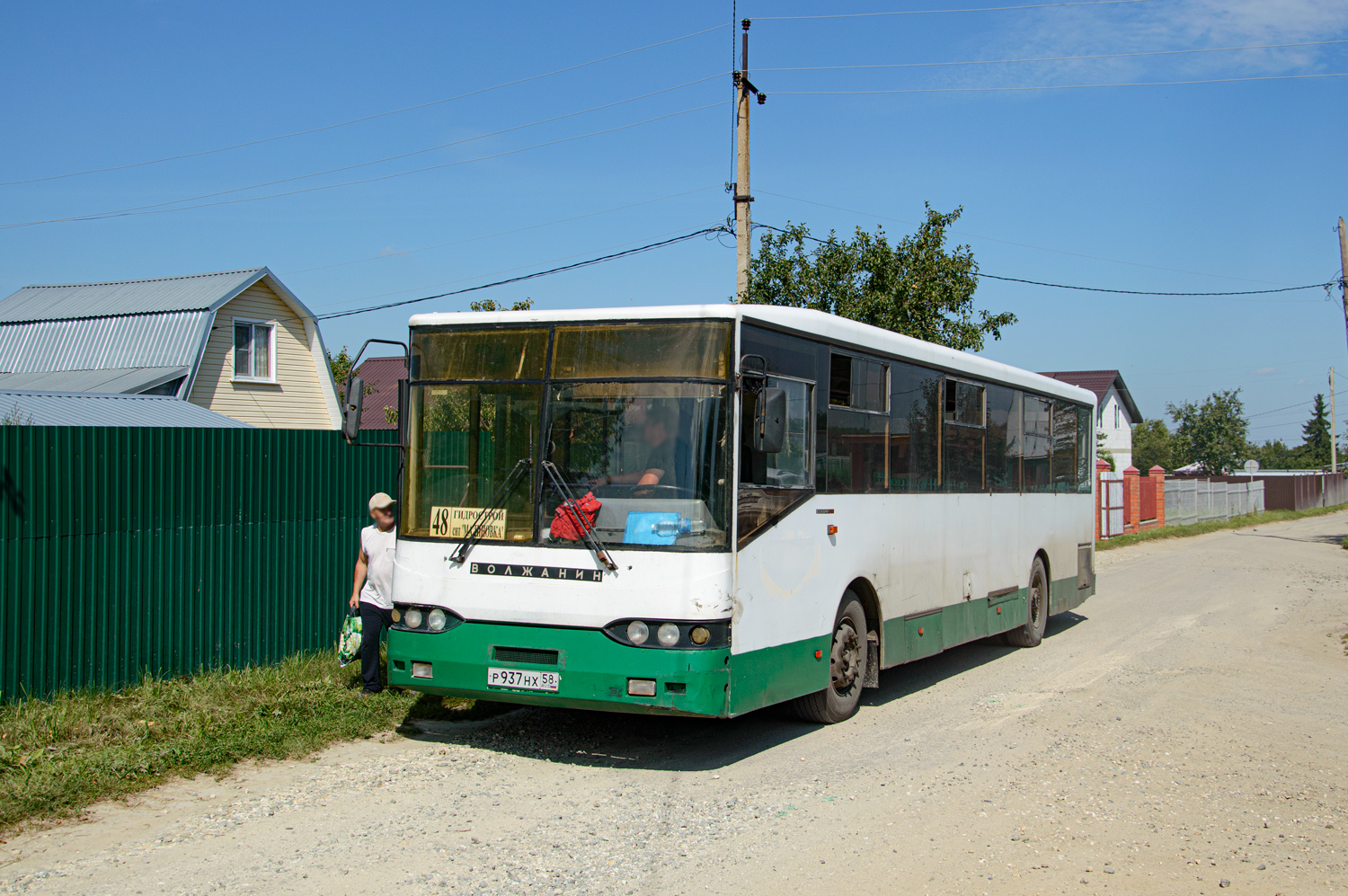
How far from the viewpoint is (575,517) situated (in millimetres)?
7145

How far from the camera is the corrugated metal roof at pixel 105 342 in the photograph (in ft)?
86.4

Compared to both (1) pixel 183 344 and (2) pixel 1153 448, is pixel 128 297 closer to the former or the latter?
(1) pixel 183 344

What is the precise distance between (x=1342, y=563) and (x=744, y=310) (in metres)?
23.0

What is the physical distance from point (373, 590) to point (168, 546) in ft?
5.30

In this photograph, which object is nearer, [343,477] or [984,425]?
[343,477]

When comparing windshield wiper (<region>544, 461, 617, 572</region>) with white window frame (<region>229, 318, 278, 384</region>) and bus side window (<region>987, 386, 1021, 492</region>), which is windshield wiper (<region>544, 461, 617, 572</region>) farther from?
white window frame (<region>229, 318, 278, 384</region>)

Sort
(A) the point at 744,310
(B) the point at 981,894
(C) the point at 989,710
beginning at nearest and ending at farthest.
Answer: (B) the point at 981,894, (A) the point at 744,310, (C) the point at 989,710

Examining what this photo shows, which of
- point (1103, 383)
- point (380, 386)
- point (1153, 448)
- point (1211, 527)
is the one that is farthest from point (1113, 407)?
point (380, 386)

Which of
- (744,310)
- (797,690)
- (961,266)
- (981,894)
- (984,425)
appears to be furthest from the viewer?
(961,266)

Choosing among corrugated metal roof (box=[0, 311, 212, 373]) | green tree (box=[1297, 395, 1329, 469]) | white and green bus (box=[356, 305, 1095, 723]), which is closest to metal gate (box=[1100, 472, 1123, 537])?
corrugated metal roof (box=[0, 311, 212, 373])

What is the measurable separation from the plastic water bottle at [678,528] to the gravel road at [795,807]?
5.06 feet

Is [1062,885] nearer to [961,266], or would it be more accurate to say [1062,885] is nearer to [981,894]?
[981,894]

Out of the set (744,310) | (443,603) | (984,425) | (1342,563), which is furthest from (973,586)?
(1342,563)

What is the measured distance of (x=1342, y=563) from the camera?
24.9 meters
